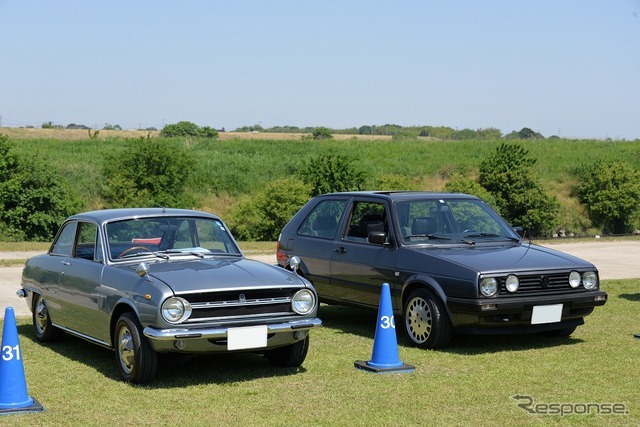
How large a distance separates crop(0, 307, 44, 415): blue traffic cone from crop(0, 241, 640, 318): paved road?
5269 mm

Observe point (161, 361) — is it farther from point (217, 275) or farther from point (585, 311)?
point (585, 311)

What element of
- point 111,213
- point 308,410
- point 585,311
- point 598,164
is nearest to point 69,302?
point 111,213

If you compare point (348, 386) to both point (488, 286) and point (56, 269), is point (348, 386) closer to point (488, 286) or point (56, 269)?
point (488, 286)

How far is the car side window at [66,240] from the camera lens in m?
9.27

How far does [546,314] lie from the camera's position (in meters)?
9.05

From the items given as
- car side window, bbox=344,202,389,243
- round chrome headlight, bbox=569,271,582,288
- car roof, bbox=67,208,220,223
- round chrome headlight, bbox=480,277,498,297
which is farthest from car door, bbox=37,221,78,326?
round chrome headlight, bbox=569,271,582,288

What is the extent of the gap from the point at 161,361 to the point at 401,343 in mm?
2863

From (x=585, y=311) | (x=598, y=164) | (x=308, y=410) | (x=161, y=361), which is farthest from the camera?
(x=598, y=164)

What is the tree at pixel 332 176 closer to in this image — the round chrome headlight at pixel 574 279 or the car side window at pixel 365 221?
the car side window at pixel 365 221

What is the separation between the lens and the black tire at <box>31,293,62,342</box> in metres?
9.44

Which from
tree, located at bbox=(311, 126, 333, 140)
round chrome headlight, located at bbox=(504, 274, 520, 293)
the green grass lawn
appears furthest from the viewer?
tree, located at bbox=(311, 126, 333, 140)

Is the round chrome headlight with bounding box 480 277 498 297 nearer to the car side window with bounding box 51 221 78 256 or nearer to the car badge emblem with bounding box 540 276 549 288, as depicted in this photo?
the car badge emblem with bounding box 540 276 549 288

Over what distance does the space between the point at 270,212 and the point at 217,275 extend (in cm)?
3033

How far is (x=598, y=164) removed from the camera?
49.7 metres
